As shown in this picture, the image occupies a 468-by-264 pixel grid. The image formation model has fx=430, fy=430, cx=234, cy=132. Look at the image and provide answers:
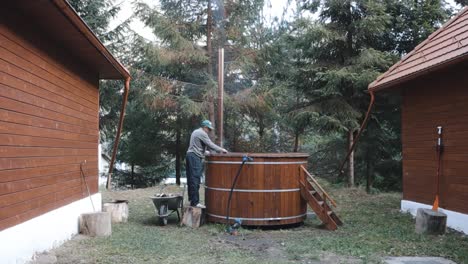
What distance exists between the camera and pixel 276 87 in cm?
1591

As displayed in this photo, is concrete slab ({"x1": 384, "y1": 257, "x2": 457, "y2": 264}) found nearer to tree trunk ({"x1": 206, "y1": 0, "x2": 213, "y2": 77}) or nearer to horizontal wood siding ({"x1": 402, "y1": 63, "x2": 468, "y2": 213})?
horizontal wood siding ({"x1": 402, "y1": 63, "x2": 468, "y2": 213})

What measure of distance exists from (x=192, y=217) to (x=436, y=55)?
5.13 metres

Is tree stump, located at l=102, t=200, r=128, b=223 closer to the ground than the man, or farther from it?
closer to the ground

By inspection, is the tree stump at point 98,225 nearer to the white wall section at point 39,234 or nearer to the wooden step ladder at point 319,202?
the white wall section at point 39,234

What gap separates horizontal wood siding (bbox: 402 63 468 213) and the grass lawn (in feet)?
2.30

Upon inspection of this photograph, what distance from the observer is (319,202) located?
25.0 feet

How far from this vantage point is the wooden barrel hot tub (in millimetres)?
7445

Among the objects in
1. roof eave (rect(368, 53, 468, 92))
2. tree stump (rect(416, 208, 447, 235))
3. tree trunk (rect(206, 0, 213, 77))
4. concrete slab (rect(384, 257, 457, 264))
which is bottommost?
concrete slab (rect(384, 257, 457, 264))

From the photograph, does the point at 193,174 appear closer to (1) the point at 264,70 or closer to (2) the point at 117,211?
(2) the point at 117,211

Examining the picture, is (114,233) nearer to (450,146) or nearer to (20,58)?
(20,58)

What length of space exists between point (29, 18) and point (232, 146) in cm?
1411

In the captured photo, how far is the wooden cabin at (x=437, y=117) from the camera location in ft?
22.7

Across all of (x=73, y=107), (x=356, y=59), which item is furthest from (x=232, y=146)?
(x=73, y=107)

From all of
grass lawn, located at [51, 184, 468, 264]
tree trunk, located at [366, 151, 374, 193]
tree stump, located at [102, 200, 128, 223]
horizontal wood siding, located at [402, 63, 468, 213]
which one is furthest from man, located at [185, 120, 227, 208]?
tree trunk, located at [366, 151, 374, 193]
